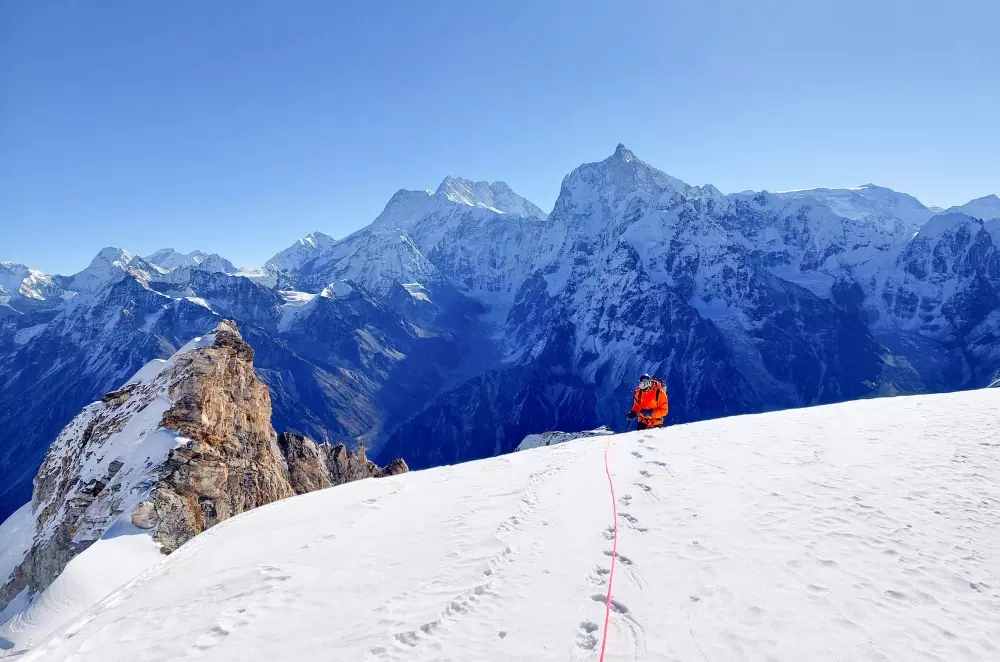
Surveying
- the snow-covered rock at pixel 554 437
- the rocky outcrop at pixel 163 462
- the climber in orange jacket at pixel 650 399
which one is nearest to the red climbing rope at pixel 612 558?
the climber in orange jacket at pixel 650 399

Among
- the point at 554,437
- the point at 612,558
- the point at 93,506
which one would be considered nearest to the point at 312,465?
the point at 93,506

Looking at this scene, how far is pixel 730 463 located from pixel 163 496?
20.5 meters

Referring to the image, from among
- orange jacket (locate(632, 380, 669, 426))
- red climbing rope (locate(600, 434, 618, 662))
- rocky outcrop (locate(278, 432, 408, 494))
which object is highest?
orange jacket (locate(632, 380, 669, 426))

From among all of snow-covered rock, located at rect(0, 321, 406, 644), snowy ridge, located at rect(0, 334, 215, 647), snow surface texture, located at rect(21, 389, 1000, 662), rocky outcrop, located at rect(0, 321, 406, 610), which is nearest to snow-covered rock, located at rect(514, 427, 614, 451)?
rocky outcrop, located at rect(0, 321, 406, 610)

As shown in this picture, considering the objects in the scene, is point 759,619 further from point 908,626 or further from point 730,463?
point 730,463

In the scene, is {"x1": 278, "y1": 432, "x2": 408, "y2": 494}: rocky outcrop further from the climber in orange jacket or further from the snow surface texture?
the snow surface texture

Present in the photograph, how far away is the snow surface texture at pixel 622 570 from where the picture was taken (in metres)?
8.31

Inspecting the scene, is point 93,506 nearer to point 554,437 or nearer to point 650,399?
point 650,399

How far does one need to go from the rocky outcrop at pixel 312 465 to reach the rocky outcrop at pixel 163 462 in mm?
2994

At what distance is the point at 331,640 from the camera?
343 inches

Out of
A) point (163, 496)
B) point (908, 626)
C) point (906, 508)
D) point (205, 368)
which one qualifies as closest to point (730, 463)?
point (906, 508)

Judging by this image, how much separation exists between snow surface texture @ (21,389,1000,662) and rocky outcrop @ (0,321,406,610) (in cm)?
429

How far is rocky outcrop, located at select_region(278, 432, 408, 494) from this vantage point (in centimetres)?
3731

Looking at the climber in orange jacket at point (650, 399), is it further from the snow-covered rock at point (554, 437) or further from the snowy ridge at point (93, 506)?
the snow-covered rock at point (554, 437)
